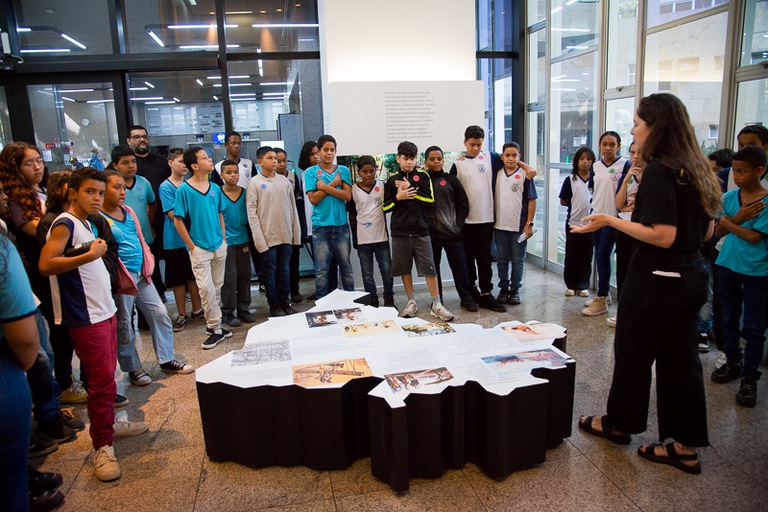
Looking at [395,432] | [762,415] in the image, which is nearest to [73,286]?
[395,432]

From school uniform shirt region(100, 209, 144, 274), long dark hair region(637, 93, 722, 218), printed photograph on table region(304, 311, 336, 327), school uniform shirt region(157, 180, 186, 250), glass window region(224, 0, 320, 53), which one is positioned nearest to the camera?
long dark hair region(637, 93, 722, 218)

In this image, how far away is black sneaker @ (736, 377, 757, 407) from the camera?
3.09 metres

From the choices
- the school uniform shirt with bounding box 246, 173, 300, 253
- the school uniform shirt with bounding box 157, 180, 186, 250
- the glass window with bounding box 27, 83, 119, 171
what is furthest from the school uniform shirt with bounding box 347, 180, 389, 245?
the glass window with bounding box 27, 83, 119, 171

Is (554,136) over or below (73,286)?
over

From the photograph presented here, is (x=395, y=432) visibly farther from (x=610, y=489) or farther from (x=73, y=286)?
(x=73, y=286)

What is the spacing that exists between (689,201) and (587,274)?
313 centimetres

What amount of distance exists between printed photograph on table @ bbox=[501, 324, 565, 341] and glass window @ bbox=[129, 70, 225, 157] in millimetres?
4578

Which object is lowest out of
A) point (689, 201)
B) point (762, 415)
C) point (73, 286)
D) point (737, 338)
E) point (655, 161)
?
point (762, 415)

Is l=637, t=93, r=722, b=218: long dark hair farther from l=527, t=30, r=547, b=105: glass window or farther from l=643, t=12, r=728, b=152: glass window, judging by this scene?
l=527, t=30, r=547, b=105: glass window

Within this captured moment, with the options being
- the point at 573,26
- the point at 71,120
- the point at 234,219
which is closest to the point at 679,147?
the point at 234,219

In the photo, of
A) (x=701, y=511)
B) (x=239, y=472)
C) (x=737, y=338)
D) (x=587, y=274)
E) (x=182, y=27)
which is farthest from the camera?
(x=182, y=27)

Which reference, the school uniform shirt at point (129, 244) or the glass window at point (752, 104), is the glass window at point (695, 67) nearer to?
the glass window at point (752, 104)

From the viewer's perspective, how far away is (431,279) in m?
4.81

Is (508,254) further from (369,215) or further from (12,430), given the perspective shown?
(12,430)
